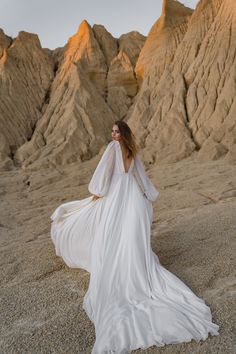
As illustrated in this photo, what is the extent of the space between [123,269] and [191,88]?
40.6 ft

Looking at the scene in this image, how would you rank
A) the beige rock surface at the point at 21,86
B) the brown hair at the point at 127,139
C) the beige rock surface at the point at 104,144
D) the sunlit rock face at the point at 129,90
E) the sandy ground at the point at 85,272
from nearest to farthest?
the sandy ground at the point at 85,272 < the beige rock surface at the point at 104,144 < the brown hair at the point at 127,139 < the sunlit rock face at the point at 129,90 < the beige rock surface at the point at 21,86

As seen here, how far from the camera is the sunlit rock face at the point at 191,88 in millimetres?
12922

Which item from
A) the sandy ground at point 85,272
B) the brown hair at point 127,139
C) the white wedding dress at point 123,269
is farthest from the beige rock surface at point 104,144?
the brown hair at point 127,139

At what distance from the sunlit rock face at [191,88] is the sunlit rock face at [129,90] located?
4 cm

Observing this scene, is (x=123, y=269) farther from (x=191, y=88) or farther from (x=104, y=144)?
(x=191, y=88)

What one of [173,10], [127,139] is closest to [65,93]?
[173,10]

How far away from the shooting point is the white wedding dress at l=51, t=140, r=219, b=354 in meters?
3.03

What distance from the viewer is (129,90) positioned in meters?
19.3

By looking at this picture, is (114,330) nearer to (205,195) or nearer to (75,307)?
(75,307)

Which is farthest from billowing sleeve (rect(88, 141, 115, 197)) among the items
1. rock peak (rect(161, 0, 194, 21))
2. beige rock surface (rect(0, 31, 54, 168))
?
rock peak (rect(161, 0, 194, 21))

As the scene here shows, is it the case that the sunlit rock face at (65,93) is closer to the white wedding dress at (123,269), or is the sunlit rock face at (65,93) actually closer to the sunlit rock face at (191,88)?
the sunlit rock face at (191,88)

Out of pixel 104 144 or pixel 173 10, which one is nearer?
pixel 104 144

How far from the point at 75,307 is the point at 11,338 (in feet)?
2.24

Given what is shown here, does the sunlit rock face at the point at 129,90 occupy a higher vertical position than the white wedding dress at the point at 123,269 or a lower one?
higher
